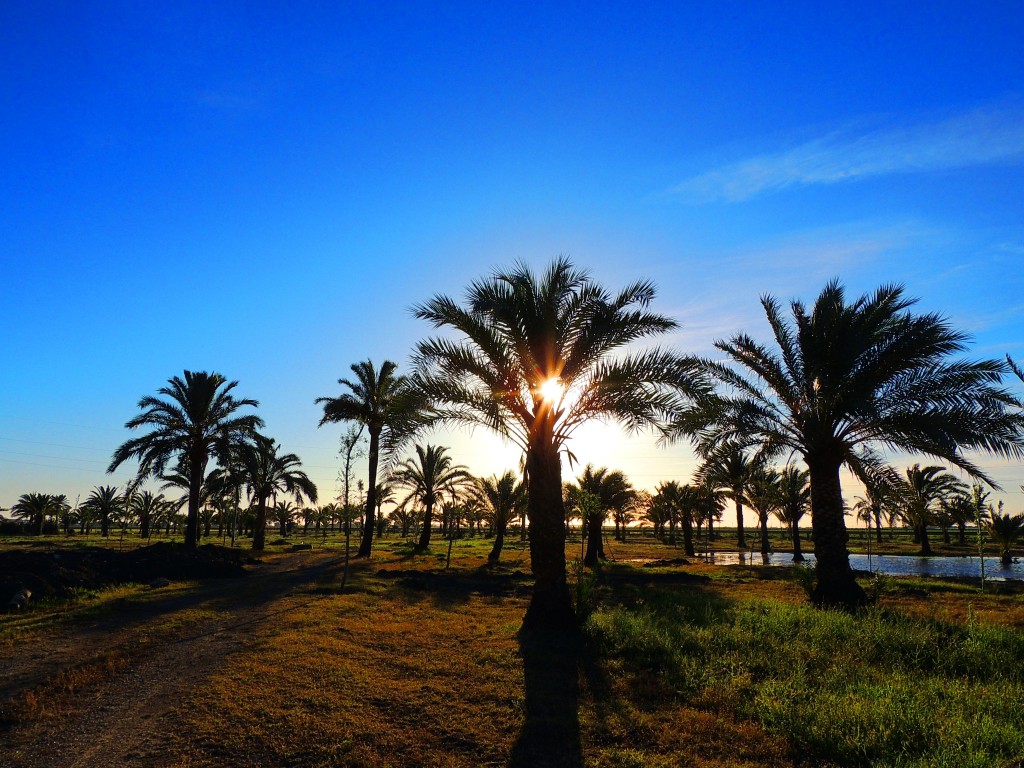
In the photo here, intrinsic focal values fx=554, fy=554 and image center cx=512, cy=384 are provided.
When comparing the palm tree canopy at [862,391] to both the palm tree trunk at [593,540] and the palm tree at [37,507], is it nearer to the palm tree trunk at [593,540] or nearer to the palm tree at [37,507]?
the palm tree trunk at [593,540]

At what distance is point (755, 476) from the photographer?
20.3 m

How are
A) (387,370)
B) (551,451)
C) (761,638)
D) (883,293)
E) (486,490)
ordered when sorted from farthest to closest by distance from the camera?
(486,490)
(387,370)
(883,293)
(551,451)
(761,638)

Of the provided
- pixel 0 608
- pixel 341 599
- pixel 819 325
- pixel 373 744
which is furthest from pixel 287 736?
pixel 819 325

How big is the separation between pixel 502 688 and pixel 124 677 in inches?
241

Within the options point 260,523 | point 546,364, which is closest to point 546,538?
point 546,364

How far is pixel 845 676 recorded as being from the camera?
327 inches

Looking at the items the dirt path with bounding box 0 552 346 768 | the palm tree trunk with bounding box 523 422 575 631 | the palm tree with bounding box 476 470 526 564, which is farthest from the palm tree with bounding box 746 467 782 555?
the dirt path with bounding box 0 552 346 768

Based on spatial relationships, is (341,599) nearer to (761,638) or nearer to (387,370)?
(761,638)

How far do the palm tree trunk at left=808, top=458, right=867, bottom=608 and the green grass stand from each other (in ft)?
7.20

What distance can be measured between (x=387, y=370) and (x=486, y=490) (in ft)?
38.7

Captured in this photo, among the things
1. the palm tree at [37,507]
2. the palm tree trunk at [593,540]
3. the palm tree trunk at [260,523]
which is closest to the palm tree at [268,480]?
the palm tree trunk at [260,523]

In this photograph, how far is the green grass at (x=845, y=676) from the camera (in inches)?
238

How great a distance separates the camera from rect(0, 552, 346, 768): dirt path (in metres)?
6.25

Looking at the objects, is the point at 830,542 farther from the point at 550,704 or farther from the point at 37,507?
the point at 37,507
